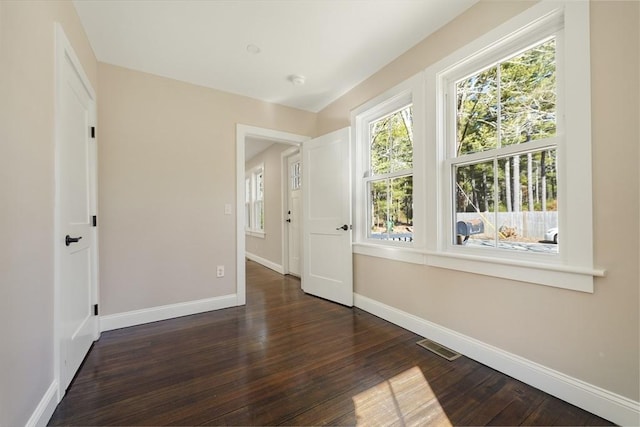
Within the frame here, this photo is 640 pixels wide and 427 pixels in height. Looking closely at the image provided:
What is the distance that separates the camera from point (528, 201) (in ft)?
5.66

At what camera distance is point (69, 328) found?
170 centimetres

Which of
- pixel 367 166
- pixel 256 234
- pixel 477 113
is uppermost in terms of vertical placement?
pixel 477 113

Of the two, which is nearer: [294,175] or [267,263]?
[294,175]

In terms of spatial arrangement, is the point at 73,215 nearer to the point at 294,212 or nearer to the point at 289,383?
the point at 289,383

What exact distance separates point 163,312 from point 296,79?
9.28ft

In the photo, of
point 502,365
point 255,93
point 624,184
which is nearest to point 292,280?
point 255,93

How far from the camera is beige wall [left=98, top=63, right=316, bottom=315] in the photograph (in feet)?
8.30

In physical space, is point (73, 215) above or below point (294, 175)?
below

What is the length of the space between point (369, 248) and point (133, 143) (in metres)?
2.62

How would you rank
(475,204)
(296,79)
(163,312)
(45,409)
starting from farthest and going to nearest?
(296,79) → (163,312) → (475,204) → (45,409)

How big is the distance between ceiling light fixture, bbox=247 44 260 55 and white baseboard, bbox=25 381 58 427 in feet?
8.84

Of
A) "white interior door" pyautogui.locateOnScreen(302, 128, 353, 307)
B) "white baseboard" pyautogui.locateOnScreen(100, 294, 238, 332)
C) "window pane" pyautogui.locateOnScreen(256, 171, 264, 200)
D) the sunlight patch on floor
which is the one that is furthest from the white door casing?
"window pane" pyautogui.locateOnScreen(256, 171, 264, 200)

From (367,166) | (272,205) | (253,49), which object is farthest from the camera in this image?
(272,205)

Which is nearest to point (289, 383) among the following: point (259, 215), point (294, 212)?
point (294, 212)
